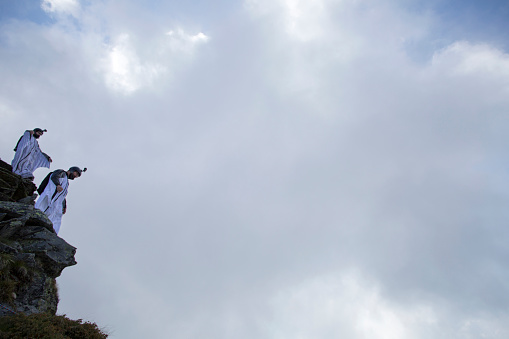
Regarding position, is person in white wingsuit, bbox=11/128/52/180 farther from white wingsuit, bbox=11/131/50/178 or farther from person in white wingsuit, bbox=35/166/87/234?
person in white wingsuit, bbox=35/166/87/234

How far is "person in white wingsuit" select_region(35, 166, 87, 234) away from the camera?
1628cm

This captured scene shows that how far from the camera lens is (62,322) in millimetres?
8930

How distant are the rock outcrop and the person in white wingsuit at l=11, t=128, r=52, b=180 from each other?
3.72 meters

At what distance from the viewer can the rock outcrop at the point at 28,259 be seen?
33.2ft

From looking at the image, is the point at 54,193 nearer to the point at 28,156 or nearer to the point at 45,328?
the point at 28,156

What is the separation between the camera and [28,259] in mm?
11523

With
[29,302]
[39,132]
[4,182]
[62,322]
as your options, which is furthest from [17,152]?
[62,322]

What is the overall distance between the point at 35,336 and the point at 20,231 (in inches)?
253

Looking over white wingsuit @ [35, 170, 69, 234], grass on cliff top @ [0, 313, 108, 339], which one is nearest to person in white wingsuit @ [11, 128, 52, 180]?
white wingsuit @ [35, 170, 69, 234]

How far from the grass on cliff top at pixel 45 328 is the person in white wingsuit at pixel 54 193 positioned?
8.41 metres

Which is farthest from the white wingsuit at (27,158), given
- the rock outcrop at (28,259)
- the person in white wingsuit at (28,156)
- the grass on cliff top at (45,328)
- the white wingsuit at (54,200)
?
the grass on cliff top at (45,328)

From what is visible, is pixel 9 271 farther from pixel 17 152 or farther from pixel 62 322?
pixel 17 152

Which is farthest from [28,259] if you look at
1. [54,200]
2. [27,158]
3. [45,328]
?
[27,158]

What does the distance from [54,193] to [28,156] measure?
4.68 m
